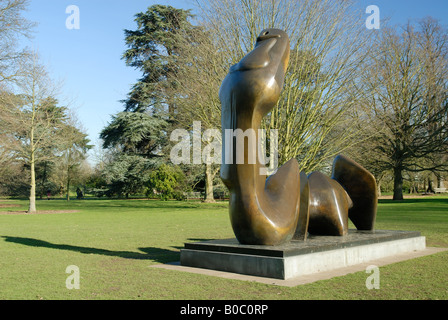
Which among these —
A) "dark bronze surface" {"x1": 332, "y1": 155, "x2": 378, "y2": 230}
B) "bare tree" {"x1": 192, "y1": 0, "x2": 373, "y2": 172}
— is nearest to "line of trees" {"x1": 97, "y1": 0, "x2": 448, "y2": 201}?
"bare tree" {"x1": 192, "y1": 0, "x2": 373, "y2": 172}

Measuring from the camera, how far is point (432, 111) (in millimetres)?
32219

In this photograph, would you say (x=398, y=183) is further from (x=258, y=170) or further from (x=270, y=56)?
(x=258, y=170)

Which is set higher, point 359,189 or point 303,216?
point 359,189

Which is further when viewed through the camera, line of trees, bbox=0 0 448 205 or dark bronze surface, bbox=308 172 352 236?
line of trees, bbox=0 0 448 205

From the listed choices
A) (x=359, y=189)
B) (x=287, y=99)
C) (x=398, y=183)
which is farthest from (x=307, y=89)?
(x=398, y=183)

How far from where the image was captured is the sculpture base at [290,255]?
261 inches

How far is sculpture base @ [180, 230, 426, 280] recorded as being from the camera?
21.8 ft

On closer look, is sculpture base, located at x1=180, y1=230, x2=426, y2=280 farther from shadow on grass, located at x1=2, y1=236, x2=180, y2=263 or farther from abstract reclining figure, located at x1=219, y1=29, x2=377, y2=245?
shadow on grass, located at x1=2, y1=236, x2=180, y2=263

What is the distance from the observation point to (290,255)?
6668mm

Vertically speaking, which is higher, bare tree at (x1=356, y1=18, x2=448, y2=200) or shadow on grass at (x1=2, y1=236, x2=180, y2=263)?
bare tree at (x1=356, y1=18, x2=448, y2=200)

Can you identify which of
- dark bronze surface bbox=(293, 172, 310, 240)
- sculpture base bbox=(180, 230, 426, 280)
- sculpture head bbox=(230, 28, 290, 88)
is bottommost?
sculpture base bbox=(180, 230, 426, 280)

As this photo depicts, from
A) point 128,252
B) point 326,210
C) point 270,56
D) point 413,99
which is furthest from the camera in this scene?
point 413,99

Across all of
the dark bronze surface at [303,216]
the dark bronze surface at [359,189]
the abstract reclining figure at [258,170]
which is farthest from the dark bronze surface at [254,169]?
the dark bronze surface at [359,189]
